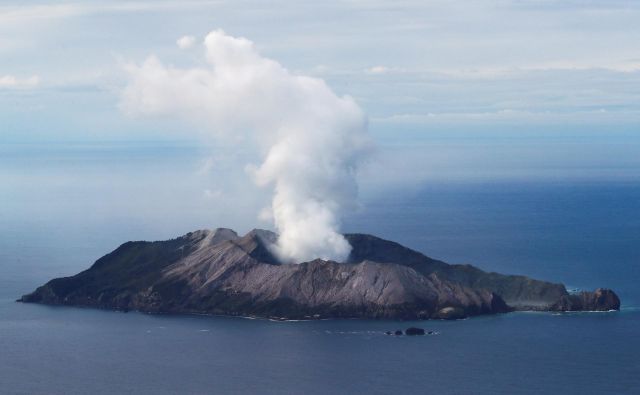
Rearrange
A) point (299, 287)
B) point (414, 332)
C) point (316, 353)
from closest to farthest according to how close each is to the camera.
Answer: point (316, 353), point (414, 332), point (299, 287)

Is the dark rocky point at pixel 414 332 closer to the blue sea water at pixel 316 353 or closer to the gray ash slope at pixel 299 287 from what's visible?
the blue sea water at pixel 316 353

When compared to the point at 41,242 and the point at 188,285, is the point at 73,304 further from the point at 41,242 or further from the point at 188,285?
the point at 41,242

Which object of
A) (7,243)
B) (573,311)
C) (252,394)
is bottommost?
(252,394)

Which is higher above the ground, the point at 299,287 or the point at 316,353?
the point at 299,287

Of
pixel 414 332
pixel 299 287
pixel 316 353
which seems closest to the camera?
pixel 316 353

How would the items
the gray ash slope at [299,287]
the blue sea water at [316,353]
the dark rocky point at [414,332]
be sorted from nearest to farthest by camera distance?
the blue sea water at [316,353]
the dark rocky point at [414,332]
the gray ash slope at [299,287]

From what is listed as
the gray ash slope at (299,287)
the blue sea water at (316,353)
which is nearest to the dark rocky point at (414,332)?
the blue sea water at (316,353)

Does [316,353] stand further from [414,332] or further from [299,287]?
[299,287]

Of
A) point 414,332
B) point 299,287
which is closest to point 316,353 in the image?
point 414,332

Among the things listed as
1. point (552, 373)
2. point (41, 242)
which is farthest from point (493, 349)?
point (41, 242)
